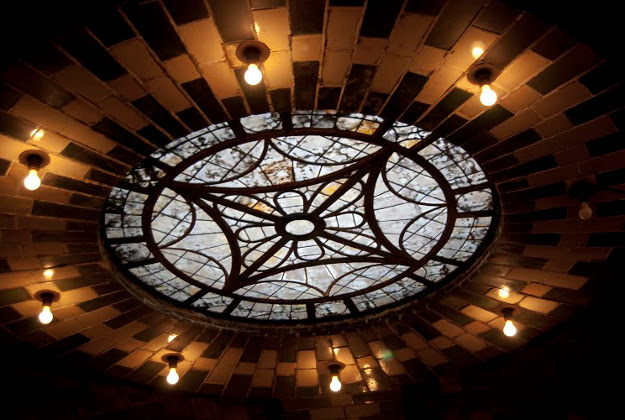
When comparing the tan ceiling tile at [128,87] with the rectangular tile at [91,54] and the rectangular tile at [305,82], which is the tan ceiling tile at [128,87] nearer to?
the rectangular tile at [91,54]

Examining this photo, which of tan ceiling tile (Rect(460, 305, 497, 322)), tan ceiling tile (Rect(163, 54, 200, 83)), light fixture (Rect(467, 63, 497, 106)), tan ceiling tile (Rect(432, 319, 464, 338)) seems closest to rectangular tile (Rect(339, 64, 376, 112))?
light fixture (Rect(467, 63, 497, 106))

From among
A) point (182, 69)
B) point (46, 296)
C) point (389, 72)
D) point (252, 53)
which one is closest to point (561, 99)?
point (389, 72)

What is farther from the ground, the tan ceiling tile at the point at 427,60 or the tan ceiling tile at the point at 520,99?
the tan ceiling tile at the point at 427,60

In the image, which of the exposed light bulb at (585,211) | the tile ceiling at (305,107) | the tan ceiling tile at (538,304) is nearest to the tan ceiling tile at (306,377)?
the tile ceiling at (305,107)

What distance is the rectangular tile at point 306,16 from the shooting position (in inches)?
83.0

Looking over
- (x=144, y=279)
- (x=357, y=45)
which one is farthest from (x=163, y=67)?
(x=144, y=279)

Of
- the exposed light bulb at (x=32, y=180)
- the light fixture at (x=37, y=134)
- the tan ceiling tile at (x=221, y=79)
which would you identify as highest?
the tan ceiling tile at (x=221, y=79)

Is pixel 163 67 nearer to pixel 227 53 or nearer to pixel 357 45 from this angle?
pixel 227 53

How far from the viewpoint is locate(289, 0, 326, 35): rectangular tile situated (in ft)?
6.91

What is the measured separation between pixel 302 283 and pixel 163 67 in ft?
8.16

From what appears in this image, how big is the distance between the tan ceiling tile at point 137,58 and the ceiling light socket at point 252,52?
433mm

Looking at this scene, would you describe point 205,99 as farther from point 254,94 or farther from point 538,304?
point 538,304

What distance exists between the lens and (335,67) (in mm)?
2463

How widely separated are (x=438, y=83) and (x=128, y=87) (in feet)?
5.55
